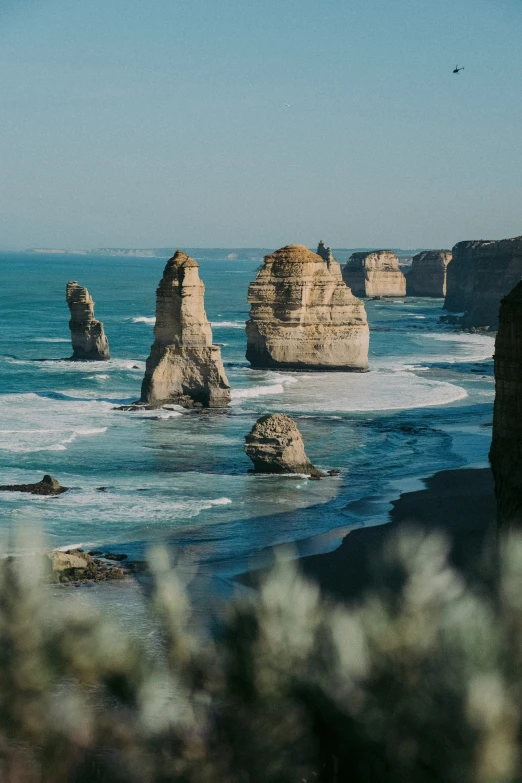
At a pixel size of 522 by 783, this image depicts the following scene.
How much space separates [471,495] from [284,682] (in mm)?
22403

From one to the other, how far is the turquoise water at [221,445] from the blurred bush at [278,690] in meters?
15.3

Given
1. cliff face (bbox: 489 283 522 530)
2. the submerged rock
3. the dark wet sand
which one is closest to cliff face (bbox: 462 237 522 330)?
the dark wet sand

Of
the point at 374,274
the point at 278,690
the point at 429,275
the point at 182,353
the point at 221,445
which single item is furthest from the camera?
the point at 429,275

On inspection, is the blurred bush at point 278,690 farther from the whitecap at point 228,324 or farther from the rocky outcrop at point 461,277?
the rocky outcrop at point 461,277

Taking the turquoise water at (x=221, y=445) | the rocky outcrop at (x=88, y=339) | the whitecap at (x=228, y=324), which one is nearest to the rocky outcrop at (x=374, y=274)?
the whitecap at (x=228, y=324)

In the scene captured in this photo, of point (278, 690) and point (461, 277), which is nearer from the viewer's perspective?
point (278, 690)

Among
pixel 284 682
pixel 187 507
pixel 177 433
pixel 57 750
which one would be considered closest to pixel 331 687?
pixel 284 682

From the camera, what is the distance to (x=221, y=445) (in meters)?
39.0

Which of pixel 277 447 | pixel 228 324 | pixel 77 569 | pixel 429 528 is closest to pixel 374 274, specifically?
pixel 228 324

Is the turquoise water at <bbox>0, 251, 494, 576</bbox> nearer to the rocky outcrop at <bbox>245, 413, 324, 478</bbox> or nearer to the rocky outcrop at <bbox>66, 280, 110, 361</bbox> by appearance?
the rocky outcrop at <bbox>245, 413, 324, 478</bbox>

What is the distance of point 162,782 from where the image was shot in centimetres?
718

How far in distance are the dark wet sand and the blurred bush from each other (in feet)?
30.9

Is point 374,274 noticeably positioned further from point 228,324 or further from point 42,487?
point 42,487

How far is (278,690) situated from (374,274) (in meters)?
150
